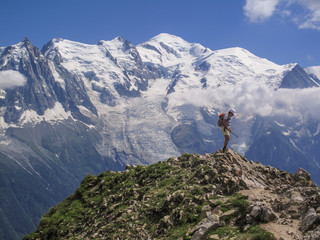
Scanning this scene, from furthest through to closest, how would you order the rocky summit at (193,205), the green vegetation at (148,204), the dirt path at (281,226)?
the green vegetation at (148,204) → the rocky summit at (193,205) → the dirt path at (281,226)

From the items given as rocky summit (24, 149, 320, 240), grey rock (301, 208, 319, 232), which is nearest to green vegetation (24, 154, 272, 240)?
rocky summit (24, 149, 320, 240)

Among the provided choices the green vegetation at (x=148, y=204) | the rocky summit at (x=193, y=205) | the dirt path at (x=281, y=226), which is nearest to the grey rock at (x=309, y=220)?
the rocky summit at (x=193, y=205)

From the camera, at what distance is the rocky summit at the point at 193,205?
2167cm

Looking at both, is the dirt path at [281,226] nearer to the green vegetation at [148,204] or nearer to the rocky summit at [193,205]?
the rocky summit at [193,205]

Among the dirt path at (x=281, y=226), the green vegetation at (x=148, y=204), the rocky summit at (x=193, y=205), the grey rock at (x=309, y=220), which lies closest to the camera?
the dirt path at (x=281, y=226)

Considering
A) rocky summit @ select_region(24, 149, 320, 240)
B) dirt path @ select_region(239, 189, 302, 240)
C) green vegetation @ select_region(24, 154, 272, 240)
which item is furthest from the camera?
green vegetation @ select_region(24, 154, 272, 240)

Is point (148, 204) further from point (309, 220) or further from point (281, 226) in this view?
point (309, 220)

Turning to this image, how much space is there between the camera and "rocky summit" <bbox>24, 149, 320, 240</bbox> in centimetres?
2167

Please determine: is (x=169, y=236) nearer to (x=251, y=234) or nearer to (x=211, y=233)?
(x=211, y=233)

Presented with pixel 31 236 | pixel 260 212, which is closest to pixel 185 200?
pixel 260 212

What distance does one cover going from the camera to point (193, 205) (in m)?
25.9

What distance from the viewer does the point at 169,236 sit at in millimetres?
23672

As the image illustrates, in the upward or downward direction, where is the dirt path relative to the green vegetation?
downward

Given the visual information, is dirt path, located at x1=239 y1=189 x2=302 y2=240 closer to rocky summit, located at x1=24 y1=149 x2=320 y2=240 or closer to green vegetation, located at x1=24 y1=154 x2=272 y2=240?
rocky summit, located at x1=24 y1=149 x2=320 y2=240
